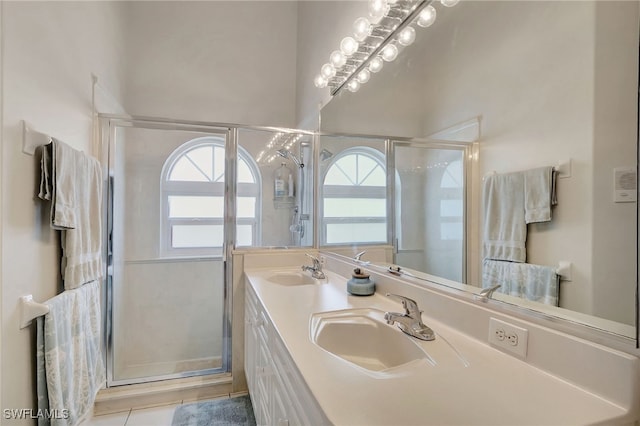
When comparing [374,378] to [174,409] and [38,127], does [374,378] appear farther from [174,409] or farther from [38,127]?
[174,409]

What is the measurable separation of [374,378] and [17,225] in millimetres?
1444

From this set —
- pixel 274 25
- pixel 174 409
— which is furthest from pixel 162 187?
pixel 274 25

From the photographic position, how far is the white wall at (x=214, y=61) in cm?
270

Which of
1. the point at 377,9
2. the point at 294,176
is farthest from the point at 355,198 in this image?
the point at 377,9

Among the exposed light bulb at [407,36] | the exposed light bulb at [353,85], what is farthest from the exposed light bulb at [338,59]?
the exposed light bulb at [407,36]

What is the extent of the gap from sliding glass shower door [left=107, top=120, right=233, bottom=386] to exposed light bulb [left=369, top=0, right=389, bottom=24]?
134 cm

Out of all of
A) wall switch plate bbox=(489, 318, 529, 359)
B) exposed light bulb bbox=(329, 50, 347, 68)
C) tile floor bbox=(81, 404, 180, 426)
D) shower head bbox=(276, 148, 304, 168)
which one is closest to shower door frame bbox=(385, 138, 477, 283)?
wall switch plate bbox=(489, 318, 529, 359)

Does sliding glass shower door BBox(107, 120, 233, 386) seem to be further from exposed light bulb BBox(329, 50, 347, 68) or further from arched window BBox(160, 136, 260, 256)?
exposed light bulb BBox(329, 50, 347, 68)

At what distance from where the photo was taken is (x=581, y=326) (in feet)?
2.28

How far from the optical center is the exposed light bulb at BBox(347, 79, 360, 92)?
6.37 ft

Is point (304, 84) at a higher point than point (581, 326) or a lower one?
higher

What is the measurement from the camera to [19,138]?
114 centimetres

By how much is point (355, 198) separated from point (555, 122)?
1319mm

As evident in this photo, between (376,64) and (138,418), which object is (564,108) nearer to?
(376,64)
